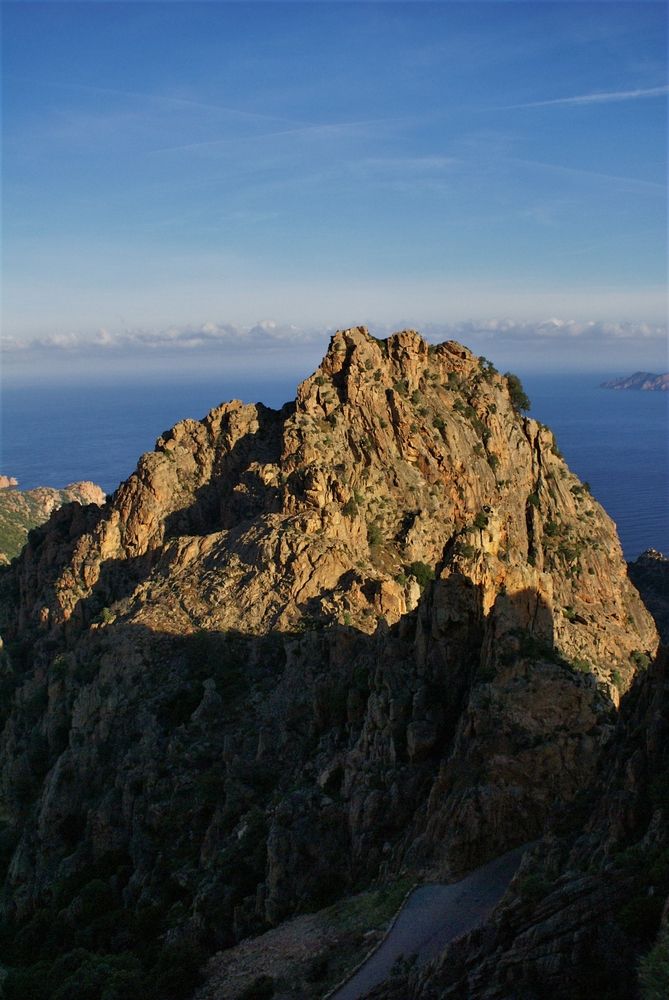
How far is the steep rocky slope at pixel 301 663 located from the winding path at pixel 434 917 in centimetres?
71

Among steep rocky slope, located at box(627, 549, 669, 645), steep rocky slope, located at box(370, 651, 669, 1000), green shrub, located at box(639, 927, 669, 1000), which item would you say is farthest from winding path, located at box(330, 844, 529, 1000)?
steep rocky slope, located at box(627, 549, 669, 645)

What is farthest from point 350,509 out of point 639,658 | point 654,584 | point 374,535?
point 654,584

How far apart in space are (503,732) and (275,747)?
13341 mm

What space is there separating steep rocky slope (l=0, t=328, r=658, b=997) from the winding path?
0.71 meters

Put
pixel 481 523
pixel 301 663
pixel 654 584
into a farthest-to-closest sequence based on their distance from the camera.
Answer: pixel 654 584 → pixel 481 523 → pixel 301 663

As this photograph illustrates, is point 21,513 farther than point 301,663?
Yes

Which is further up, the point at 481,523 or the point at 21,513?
the point at 481,523

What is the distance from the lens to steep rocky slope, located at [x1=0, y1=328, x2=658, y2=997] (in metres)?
27.7

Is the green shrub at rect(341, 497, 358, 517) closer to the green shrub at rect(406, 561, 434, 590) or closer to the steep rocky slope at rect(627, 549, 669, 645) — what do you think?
the green shrub at rect(406, 561, 434, 590)

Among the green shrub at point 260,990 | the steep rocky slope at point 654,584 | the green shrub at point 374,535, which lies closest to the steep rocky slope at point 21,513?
the steep rocky slope at point 654,584

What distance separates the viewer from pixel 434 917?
2317cm

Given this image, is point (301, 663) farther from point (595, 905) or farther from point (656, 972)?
point (656, 972)

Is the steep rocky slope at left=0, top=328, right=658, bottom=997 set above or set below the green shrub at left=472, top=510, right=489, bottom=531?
below

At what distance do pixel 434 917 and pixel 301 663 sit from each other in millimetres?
17959
